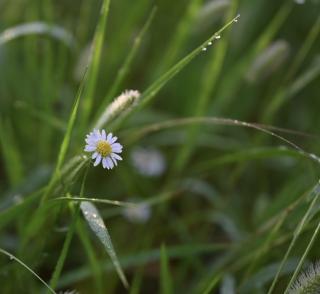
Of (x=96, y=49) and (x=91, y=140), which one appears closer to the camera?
(x=91, y=140)

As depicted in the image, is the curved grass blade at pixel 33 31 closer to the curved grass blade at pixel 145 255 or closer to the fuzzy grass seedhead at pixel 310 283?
the curved grass blade at pixel 145 255

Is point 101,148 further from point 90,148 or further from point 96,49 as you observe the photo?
point 96,49

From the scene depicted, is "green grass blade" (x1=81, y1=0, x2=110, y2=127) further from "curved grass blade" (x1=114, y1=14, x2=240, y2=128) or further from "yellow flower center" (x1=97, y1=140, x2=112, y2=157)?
"yellow flower center" (x1=97, y1=140, x2=112, y2=157)

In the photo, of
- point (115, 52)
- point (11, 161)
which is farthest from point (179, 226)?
point (115, 52)

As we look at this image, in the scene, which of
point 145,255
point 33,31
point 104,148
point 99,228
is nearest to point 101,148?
point 104,148

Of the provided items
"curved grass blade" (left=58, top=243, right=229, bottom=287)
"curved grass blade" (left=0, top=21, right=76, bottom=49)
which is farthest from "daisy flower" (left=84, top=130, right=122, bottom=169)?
"curved grass blade" (left=0, top=21, right=76, bottom=49)

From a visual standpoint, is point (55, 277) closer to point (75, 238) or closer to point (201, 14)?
point (75, 238)

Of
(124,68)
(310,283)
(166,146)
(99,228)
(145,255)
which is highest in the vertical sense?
(166,146)

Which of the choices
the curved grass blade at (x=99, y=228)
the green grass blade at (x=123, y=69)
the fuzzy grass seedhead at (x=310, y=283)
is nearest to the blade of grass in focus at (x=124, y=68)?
the green grass blade at (x=123, y=69)
